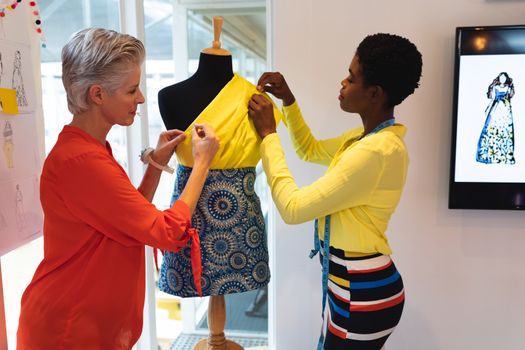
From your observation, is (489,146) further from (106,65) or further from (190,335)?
(190,335)

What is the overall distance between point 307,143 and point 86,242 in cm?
89

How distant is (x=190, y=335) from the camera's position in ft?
8.90

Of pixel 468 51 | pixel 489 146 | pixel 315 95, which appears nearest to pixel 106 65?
pixel 315 95

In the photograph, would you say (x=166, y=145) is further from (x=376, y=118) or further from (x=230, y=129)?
(x=376, y=118)

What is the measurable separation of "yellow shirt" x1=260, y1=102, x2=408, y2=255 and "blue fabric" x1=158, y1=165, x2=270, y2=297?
11cm

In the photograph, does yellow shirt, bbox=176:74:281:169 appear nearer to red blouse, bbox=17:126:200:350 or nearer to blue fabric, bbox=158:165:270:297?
blue fabric, bbox=158:165:270:297

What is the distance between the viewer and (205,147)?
118 centimetres

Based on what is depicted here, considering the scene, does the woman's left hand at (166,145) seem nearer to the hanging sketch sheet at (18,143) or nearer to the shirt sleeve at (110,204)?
the shirt sleeve at (110,204)

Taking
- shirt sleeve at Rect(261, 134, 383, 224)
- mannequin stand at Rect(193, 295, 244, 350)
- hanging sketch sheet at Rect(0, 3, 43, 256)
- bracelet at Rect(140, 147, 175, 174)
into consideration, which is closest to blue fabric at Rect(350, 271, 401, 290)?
shirt sleeve at Rect(261, 134, 383, 224)

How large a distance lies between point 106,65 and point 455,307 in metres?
1.86

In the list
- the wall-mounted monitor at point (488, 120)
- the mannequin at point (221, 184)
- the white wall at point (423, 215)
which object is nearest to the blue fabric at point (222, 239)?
the mannequin at point (221, 184)

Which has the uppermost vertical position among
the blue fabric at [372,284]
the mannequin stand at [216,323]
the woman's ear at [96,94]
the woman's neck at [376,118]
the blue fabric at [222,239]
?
the woman's ear at [96,94]

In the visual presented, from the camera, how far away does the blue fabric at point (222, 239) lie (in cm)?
128

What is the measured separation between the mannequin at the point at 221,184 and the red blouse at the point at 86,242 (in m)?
0.17
